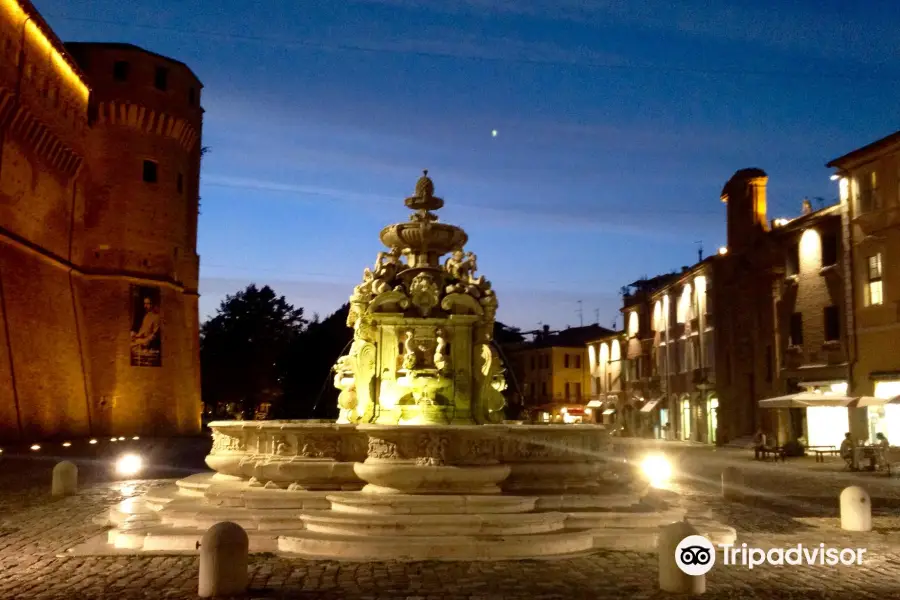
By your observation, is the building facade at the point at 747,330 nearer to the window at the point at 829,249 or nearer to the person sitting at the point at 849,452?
the window at the point at 829,249

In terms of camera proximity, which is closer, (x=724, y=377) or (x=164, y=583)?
(x=164, y=583)

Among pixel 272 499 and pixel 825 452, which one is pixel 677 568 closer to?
pixel 272 499

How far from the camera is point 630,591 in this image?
8.45 meters

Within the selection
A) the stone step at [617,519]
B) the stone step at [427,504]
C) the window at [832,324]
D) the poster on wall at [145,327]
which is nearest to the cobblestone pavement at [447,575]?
the stone step at [617,519]

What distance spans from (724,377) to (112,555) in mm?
38419

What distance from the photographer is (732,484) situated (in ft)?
59.4

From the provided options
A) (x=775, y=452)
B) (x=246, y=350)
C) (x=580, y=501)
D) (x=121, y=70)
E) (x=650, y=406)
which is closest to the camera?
(x=580, y=501)

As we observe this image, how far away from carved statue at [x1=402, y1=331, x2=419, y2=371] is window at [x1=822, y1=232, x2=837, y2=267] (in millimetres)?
24875

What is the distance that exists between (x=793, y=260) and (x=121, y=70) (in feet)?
Answer: 124

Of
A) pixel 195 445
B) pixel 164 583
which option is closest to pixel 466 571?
pixel 164 583

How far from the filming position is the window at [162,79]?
51.2 metres

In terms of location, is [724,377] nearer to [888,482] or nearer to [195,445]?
[888,482]

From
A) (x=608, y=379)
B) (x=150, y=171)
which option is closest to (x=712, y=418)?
(x=608, y=379)

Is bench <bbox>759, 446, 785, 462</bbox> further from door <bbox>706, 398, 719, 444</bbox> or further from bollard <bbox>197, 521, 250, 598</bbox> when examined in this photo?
bollard <bbox>197, 521, 250, 598</bbox>
